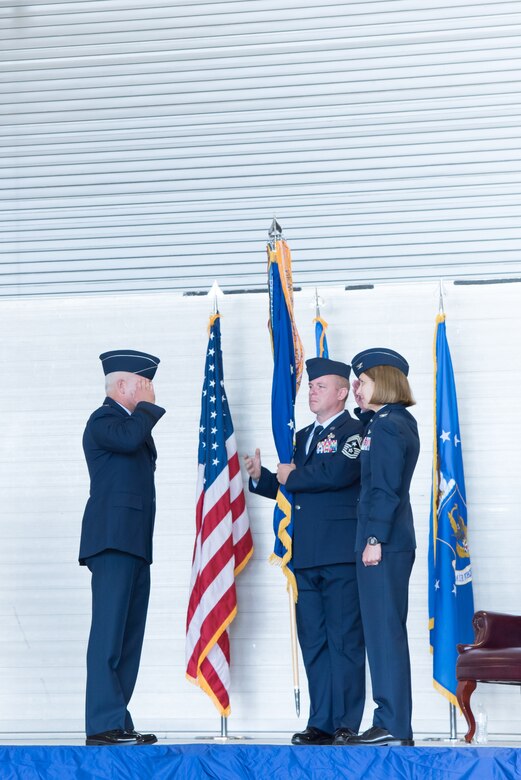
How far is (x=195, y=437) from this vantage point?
564 centimetres

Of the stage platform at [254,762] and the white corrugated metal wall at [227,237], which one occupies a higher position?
the white corrugated metal wall at [227,237]

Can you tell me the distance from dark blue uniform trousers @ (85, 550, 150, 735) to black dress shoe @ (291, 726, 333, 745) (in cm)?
67

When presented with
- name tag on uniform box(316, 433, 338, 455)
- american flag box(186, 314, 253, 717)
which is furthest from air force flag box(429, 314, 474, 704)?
american flag box(186, 314, 253, 717)

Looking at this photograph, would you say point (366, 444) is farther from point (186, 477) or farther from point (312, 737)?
point (186, 477)

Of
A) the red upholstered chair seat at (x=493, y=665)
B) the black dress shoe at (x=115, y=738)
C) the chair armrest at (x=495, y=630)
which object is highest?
the chair armrest at (x=495, y=630)

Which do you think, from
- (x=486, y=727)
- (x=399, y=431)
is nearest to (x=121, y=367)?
(x=399, y=431)

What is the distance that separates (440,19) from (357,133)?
30.1 inches

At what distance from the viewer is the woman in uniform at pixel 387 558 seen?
3.89 meters

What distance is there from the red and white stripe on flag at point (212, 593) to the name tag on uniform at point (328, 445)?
796 mm

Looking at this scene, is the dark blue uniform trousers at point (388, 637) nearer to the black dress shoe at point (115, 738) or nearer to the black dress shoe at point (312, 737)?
the black dress shoe at point (312, 737)

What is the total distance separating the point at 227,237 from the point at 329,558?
2265 mm

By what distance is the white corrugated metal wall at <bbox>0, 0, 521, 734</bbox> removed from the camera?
548 centimetres

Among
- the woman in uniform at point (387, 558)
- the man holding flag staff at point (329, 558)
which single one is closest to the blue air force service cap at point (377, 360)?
the woman in uniform at point (387, 558)

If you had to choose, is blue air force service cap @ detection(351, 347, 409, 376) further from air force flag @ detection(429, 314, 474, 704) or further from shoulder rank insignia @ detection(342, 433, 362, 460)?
air force flag @ detection(429, 314, 474, 704)
